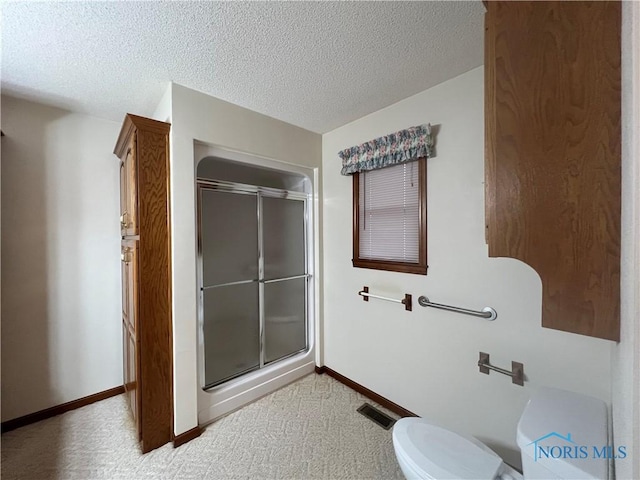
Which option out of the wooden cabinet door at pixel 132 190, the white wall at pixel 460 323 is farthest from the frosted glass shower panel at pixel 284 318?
the wooden cabinet door at pixel 132 190

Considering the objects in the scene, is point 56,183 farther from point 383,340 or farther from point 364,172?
point 383,340

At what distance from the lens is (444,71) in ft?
5.10

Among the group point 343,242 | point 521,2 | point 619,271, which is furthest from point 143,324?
point 521,2

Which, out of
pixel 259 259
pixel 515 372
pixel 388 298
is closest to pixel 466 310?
pixel 515 372

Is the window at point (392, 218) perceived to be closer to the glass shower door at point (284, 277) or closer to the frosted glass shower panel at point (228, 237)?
the glass shower door at point (284, 277)

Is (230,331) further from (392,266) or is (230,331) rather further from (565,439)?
(565,439)

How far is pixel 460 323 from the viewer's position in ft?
5.24

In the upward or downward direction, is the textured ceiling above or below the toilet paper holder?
above

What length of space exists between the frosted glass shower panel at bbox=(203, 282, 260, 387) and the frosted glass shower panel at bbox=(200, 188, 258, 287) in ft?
0.39

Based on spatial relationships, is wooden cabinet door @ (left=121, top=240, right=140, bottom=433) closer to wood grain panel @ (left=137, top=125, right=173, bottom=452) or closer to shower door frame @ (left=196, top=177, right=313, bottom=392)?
wood grain panel @ (left=137, top=125, right=173, bottom=452)

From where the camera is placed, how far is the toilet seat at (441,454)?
996 mm

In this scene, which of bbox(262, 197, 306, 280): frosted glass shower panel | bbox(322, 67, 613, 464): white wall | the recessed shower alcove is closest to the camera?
bbox(322, 67, 613, 464): white wall

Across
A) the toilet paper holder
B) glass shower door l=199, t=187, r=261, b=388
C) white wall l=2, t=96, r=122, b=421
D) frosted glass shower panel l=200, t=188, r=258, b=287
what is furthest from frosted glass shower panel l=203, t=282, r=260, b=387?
the toilet paper holder

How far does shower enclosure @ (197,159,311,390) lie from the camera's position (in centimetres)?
209
